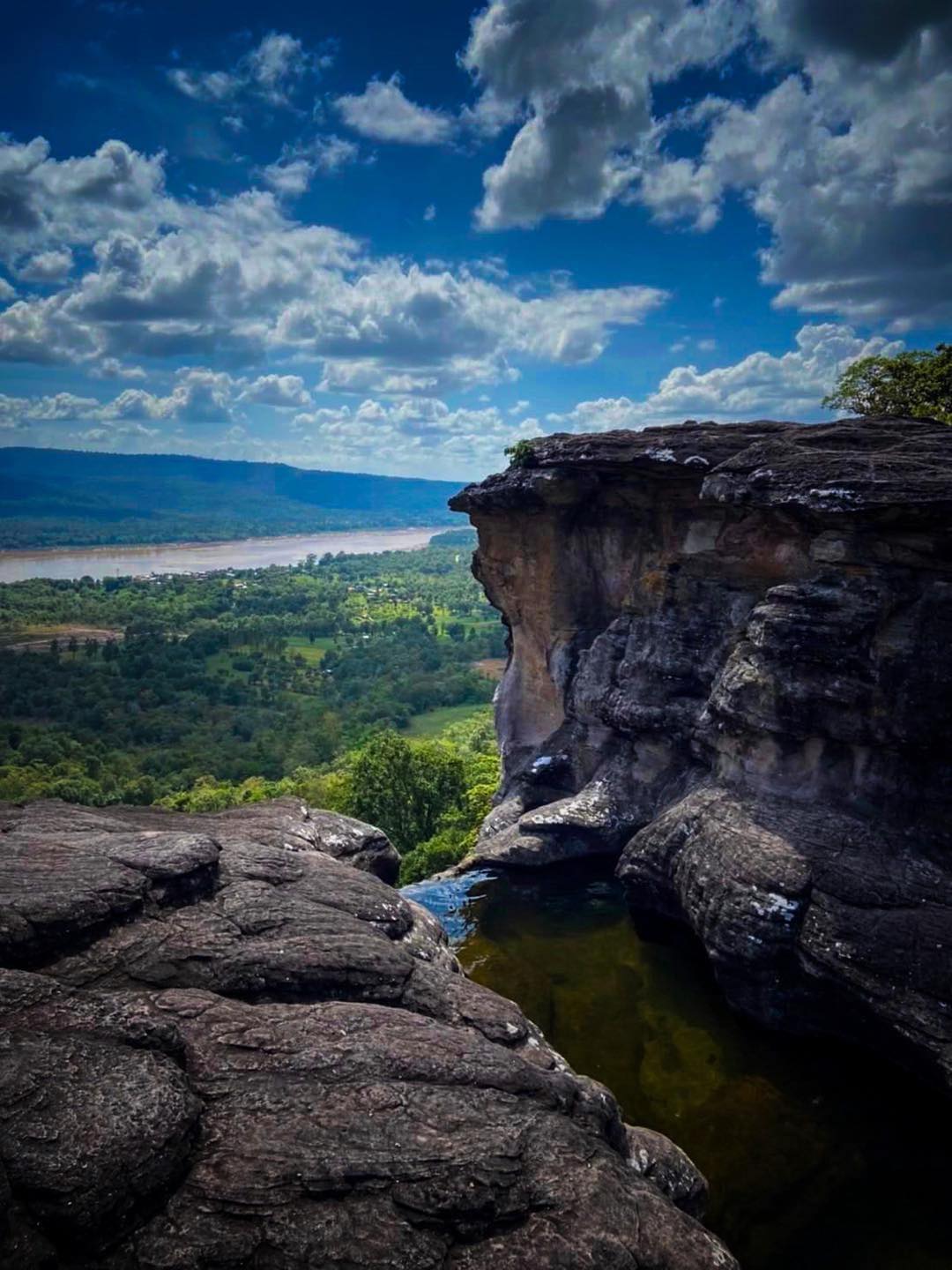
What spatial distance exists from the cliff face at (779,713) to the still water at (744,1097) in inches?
48.7

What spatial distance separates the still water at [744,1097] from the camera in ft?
43.7

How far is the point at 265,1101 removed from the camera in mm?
10453

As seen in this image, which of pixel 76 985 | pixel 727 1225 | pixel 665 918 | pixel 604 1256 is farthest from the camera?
pixel 665 918

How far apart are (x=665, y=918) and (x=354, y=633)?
5520 inches

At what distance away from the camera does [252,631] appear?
146 m

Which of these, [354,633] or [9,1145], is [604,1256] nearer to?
[9,1145]

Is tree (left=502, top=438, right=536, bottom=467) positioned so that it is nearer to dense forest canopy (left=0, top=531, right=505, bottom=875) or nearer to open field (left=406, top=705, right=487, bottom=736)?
dense forest canopy (left=0, top=531, right=505, bottom=875)

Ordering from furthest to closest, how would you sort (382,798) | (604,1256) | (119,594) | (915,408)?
(119,594)
(382,798)
(915,408)
(604,1256)

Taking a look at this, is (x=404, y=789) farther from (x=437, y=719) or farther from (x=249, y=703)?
(x=249, y=703)

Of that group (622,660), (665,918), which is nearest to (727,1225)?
(665,918)

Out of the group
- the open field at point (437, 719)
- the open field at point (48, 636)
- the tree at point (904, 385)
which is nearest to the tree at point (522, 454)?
the tree at point (904, 385)

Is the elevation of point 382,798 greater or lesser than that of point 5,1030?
lesser

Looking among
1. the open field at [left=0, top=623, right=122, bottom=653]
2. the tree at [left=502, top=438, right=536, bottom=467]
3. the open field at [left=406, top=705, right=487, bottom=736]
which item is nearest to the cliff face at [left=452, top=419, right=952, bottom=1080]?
the tree at [left=502, top=438, right=536, bottom=467]

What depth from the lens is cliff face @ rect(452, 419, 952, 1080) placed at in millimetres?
17188
